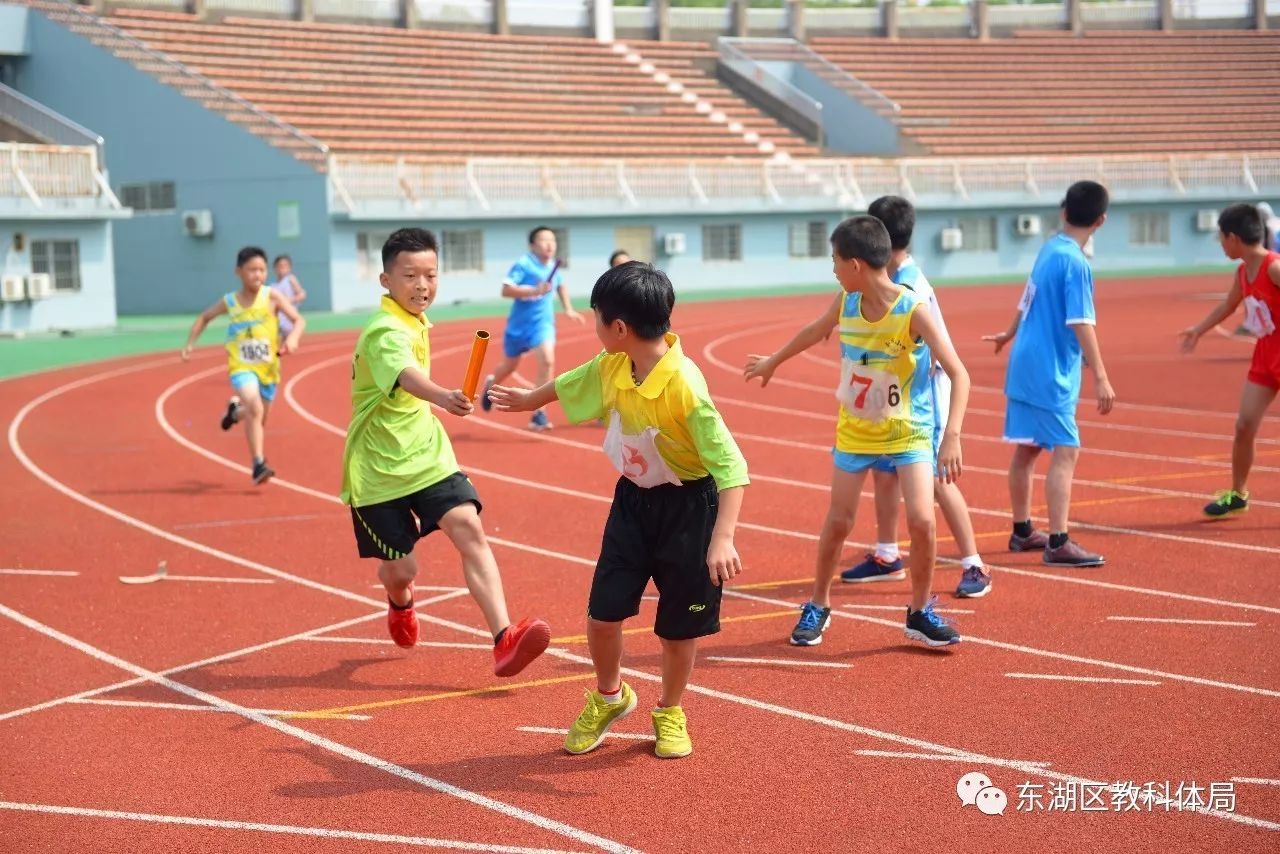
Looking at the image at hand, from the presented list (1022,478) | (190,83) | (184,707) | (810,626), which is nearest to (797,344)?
(810,626)

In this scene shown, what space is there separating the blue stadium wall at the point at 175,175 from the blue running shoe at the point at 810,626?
2616 cm

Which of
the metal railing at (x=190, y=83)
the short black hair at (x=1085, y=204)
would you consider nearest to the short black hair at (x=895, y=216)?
the short black hair at (x=1085, y=204)

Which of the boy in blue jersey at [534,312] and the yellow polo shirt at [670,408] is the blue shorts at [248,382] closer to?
the boy in blue jersey at [534,312]

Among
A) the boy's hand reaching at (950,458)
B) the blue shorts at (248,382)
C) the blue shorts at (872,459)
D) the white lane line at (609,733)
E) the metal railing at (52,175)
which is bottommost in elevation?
the white lane line at (609,733)

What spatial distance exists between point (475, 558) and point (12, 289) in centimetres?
2223

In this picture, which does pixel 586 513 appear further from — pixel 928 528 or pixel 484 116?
pixel 484 116

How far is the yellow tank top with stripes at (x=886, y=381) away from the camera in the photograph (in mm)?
6574

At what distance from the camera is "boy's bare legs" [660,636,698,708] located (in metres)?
5.17

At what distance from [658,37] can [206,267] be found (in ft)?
66.8

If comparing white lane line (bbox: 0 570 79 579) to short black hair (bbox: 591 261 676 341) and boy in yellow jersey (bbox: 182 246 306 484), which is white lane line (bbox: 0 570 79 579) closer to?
boy in yellow jersey (bbox: 182 246 306 484)

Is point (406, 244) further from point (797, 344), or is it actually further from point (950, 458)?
point (950, 458)

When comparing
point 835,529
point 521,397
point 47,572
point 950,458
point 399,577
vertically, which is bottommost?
point 47,572

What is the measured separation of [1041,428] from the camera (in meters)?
8.14

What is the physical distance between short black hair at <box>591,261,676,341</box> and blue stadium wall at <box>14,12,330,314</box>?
27.4 metres
